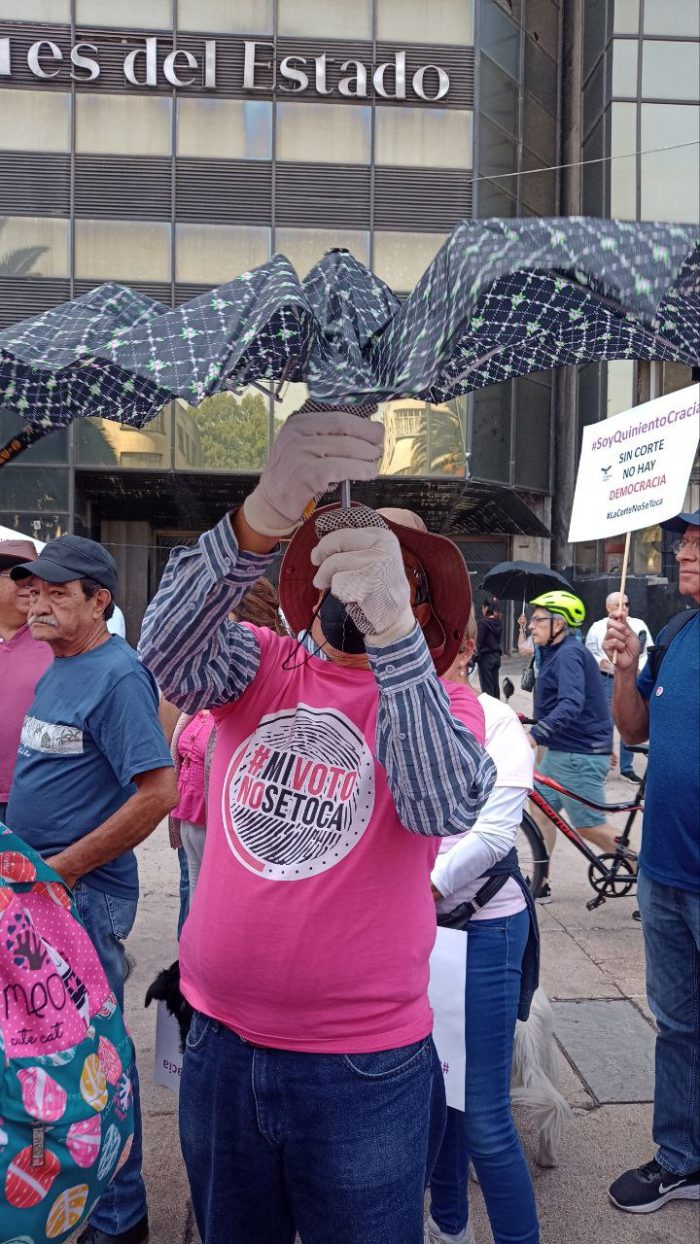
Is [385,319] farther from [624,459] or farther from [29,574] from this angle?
[624,459]

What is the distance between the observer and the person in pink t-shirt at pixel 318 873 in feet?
5.54

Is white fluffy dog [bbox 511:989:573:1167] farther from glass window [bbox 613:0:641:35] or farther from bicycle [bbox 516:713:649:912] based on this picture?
glass window [bbox 613:0:641:35]

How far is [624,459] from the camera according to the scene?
161 inches

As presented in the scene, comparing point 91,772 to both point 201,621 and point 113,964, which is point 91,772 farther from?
point 201,621

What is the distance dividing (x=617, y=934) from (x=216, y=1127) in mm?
4492

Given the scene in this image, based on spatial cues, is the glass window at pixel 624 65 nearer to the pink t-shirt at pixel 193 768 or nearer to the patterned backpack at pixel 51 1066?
the pink t-shirt at pixel 193 768

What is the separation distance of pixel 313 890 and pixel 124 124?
21.5 meters

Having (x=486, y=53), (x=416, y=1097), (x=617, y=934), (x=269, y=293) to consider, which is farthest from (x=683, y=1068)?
(x=486, y=53)

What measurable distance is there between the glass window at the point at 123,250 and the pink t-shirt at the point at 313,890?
19900 millimetres

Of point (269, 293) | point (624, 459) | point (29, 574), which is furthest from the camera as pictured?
point (624, 459)

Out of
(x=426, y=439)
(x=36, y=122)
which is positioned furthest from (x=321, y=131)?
(x=426, y=439)

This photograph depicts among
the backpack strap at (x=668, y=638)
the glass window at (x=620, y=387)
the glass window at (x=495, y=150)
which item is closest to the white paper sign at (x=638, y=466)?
the backpack strap at (x=668, y=638)

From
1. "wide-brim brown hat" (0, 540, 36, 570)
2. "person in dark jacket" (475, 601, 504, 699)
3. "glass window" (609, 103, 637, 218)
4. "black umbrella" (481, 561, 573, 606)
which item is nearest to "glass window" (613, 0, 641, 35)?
"glass window" (609, 103, 637, 218)

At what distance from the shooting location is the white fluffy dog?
323cm
